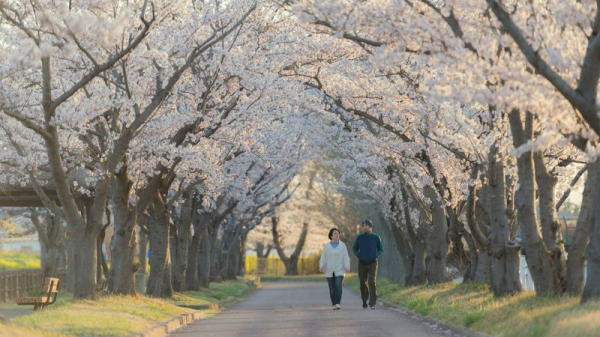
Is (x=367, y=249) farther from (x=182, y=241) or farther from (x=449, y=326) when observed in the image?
(x=182, y=241)

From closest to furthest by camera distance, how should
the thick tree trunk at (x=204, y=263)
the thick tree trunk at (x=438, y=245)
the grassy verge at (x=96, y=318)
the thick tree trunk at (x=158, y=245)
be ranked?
the grassy verge at (x=96, y=318), the thick tree trunk at (x=158, y=245), the thick tree trunk at (x=438, y=245), the thick tree trunk at (x=204, y=263)

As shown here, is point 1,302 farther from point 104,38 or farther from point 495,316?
point 495,316

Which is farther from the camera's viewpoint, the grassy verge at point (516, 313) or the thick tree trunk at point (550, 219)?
the thick tree trunk at point (550, 219)

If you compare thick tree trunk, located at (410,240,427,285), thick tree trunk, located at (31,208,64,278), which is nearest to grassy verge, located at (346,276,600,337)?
thick tree trunk, located at (410,240,427,285)

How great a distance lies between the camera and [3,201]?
33281mm

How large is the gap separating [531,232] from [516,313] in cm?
248

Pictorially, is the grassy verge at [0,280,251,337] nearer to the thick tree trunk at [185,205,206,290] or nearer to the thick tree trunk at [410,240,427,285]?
the thick tree trunk at [185,205,206,290]

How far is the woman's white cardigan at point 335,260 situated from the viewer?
23.3m

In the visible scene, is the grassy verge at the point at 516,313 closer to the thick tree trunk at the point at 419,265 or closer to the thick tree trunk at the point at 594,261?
the thick tree trunk at the point at 594,261

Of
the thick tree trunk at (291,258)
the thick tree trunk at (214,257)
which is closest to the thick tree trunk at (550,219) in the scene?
the thick tree trunk at (214,257)

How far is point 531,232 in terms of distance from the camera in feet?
56.6

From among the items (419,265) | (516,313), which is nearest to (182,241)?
(419,265)

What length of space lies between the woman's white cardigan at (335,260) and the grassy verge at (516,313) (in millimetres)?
1942

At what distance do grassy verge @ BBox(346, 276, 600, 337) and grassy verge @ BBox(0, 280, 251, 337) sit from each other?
18.3 ft
